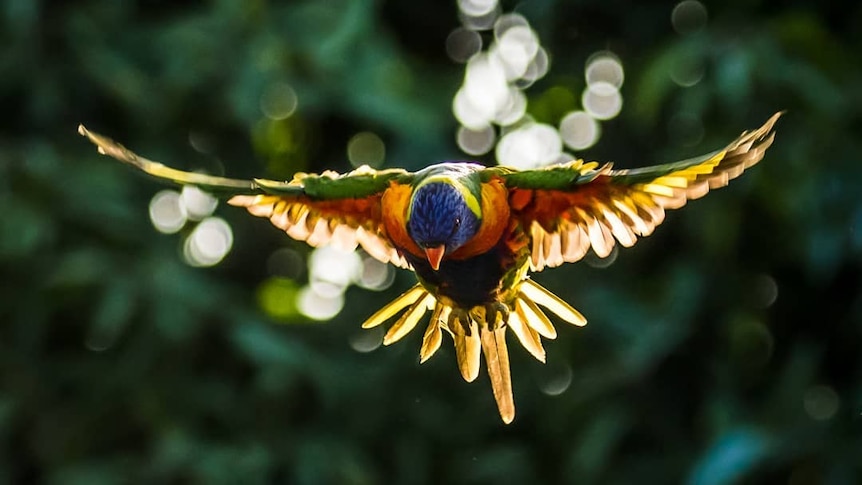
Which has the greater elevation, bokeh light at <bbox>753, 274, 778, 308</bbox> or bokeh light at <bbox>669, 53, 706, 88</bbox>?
bokeh light at <bbox>669, 53, 706, 88</bbox>

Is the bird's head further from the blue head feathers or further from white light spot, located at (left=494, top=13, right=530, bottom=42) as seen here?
white light spot, located at (left=494, top=13, right=530, bottom=42)

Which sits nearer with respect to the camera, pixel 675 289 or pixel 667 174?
pixel 667 174

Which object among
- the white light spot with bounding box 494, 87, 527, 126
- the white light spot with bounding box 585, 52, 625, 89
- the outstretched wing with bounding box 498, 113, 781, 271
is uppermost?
the white light spot with bounding box 585, 52, 625, 89

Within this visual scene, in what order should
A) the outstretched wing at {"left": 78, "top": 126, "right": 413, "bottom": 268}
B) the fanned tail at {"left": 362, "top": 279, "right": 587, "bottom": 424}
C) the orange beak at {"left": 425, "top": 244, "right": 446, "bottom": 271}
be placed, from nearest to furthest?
the orange beak at {"left": 425, "top": 244, "right": 446, "bottom": 271}, the outstretched wing at {"left": 78, "top": 126, "right": 413, "bottom": 268}, the fanned tail at {"left": 362, "top": 279, "right": 587, "bottom": 424}

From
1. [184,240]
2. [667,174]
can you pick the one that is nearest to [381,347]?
[184,240]

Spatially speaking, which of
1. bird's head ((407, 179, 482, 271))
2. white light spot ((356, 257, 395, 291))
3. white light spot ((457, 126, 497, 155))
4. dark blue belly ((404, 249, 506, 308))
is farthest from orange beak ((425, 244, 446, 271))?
white light spot ((356, 257, 395, 291))

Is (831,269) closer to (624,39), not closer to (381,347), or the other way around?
(624,39)

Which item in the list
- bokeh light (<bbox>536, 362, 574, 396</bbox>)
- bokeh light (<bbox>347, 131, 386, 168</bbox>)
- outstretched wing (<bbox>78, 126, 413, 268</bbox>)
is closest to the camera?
outstretched wing (<bbox>78, 126, 413, 268</bbox>)
